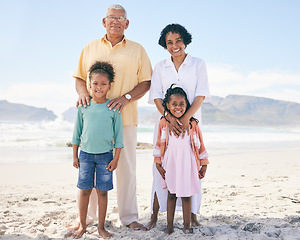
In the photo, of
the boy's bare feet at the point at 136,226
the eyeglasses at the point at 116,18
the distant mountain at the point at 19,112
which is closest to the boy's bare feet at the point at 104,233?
the boy's bare feet at the point at 136,226

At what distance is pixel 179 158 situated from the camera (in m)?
2.78

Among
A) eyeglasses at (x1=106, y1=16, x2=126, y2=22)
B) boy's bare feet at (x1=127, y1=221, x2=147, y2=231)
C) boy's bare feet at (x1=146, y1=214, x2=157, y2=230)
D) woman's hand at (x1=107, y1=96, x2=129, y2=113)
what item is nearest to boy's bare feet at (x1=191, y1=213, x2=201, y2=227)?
boy's bare feet at (x1=146, y1=214, x2=157, y2=230)

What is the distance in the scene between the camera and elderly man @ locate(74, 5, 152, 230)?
121 inches

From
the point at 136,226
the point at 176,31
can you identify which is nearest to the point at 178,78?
the point at 176,31

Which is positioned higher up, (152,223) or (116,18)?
(116,18)

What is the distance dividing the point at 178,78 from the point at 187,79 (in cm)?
9

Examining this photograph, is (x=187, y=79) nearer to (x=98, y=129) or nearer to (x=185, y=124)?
(x=185, y=124)

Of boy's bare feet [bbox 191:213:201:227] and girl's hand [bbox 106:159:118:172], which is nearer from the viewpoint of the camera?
girl's hand [bbox 106:159:118:172]

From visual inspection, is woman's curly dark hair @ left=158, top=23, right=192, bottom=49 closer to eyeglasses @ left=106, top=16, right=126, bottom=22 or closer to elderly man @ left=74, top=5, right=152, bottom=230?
elderly man @ left=74, top=5, right=152, bottom=230

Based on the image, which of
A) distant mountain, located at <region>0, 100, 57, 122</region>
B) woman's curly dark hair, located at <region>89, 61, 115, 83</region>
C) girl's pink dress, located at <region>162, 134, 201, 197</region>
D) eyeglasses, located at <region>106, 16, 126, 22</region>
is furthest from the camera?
distant mountain, located at <region>0, 100, 57, 122</region>

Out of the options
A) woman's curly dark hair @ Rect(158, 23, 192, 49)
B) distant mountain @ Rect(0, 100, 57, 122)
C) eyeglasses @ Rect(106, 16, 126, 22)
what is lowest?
distant mountain @ Rect(0, 100, 57, 122)

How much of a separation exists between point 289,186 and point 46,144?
10091 mm

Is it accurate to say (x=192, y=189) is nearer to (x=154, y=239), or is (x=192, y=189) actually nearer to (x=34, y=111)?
(x=154, y=239)

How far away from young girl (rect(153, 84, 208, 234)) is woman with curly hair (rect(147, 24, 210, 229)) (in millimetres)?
74
